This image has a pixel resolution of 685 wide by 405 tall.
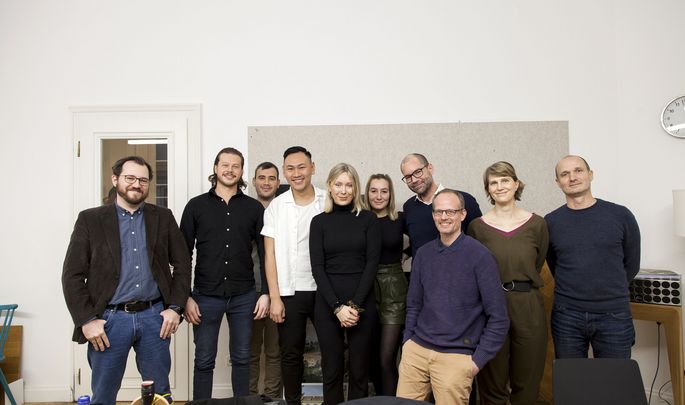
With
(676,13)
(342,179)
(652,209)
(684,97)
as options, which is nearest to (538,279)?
(342,179)

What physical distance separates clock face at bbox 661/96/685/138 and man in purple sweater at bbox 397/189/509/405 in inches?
85.0

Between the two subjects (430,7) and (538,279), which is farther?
(430,7)

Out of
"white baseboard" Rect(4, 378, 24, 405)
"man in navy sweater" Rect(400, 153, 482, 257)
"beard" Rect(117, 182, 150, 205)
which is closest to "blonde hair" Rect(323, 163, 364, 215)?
"man in navy sweater" Rect(400, 153, 482, 257)

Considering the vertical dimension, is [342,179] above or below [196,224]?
above

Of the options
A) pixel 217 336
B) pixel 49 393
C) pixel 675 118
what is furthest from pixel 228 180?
pixel 675 118

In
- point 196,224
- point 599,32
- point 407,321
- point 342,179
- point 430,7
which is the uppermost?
point 430,7

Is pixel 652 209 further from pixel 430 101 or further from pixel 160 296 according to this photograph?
pixel 160 296

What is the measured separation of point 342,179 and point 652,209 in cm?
243

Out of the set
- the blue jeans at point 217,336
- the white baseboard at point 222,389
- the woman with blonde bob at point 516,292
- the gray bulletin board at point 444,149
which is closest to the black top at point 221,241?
the blue jeans at point 217,336

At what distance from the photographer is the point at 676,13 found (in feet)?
11.0

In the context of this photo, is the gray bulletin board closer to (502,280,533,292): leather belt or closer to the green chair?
(502,280,533,292): leather belt

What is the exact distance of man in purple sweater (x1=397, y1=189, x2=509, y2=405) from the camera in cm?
207

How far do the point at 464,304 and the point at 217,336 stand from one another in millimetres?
1465

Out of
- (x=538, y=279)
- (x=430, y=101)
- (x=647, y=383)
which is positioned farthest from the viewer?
(x=430, y=101)
